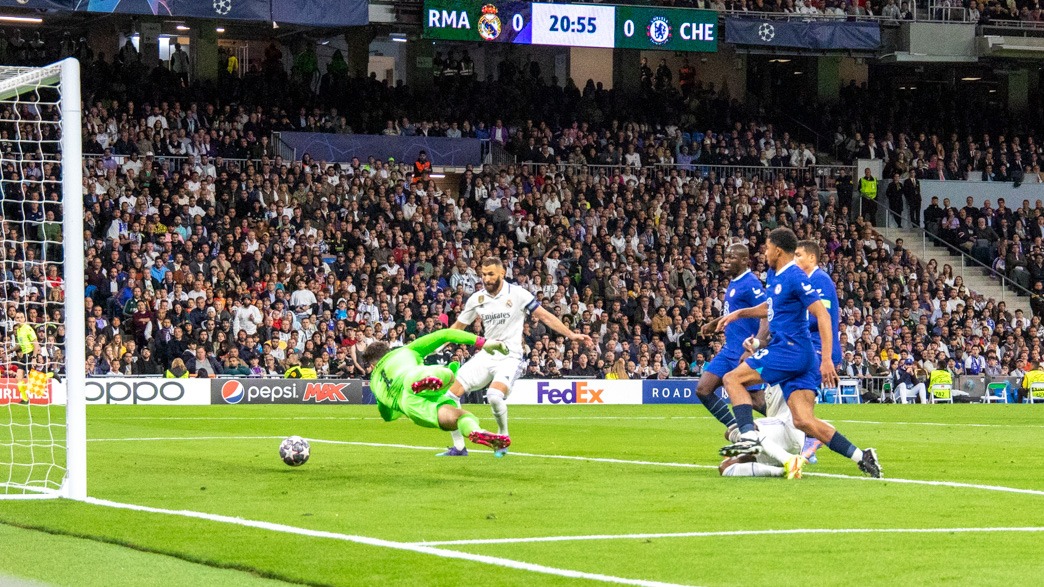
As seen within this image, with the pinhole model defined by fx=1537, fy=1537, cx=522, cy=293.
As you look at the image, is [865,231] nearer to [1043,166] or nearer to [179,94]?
[1043,166]

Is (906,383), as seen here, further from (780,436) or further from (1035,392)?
(780,436)

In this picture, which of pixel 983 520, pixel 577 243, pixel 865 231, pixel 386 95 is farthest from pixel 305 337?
pixel 983 520

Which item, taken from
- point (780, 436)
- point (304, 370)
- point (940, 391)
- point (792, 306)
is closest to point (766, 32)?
point (940, 391)

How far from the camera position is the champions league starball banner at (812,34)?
4188 centimetres

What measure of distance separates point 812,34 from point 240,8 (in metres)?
15.8

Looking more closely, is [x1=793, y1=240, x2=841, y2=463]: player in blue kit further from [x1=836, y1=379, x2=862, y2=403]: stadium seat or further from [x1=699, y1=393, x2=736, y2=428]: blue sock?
[x1=836, y1=379, x2=862, y2=403]: stadium seat

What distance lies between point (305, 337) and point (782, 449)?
1982 centimetres

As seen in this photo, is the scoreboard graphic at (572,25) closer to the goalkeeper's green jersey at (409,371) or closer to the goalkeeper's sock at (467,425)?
the goalkeeper's green jersey at (409,371)

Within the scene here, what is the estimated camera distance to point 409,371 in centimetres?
1340

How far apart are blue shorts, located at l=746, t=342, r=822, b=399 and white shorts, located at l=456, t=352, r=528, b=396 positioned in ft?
12.3

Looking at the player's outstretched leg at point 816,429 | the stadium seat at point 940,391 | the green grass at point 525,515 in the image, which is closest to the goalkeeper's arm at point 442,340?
the green grass at point 525,515

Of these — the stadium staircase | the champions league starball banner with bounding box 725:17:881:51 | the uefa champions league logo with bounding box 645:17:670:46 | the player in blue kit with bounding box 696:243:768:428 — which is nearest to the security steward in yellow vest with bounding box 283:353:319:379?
the uefa champions league logo with bounding box 645:17:670:46

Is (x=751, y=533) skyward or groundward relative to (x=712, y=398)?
groundward

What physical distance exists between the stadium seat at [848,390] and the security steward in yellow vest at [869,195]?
7.58 m
